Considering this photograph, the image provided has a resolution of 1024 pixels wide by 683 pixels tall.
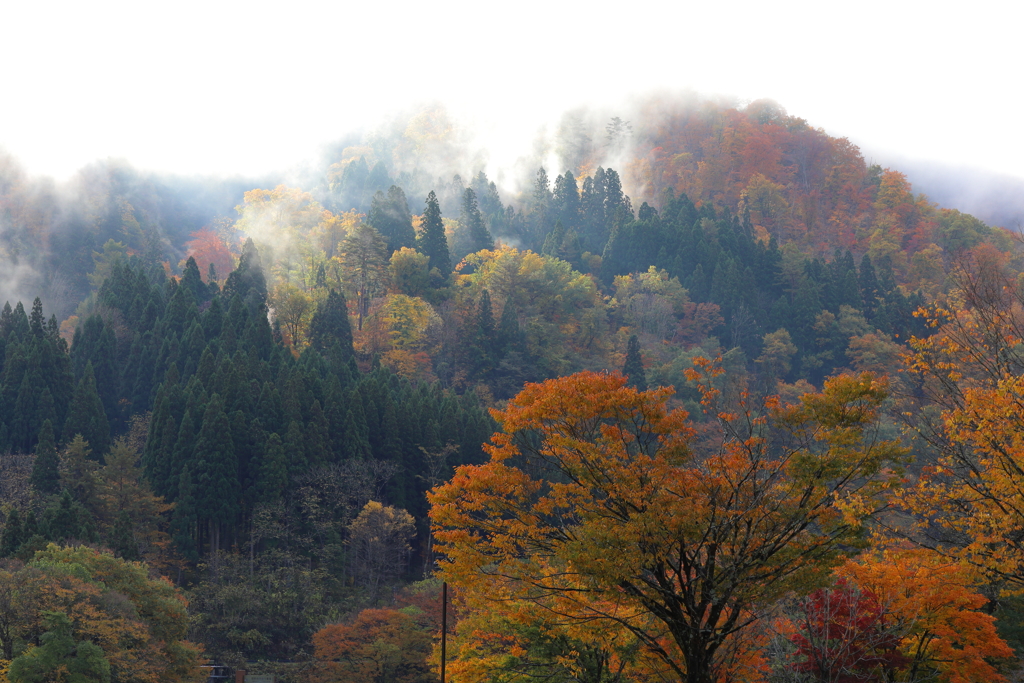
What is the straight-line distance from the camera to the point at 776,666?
918 inches

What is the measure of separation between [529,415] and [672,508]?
3278mm

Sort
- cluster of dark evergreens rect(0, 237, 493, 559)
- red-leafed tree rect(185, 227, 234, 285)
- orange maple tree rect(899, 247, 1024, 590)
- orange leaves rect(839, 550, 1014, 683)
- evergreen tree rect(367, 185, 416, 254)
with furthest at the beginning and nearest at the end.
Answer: red-leafed tree rect(185, 227, 234, 285), evergreen tree rect(367, 185, 416, 254), cluster of dark evergreens rect(0, 237, 493, 559), orange leaves rect(839, 550, 1014, 683), orange maple tree rect(899, 247, 1024, 590)

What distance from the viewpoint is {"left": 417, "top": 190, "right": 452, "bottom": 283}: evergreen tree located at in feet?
318

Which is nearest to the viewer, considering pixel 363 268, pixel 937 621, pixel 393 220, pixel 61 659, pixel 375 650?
pixel 937 621

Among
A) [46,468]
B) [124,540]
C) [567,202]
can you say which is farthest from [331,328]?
[567,202]

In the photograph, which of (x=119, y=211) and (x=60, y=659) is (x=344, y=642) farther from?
(x=119, y=211)

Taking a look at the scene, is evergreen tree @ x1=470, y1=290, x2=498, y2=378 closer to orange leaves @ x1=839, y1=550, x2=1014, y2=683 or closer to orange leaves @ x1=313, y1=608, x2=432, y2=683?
orange leaves @ x1=313, y1=608, x2=432, y2=683

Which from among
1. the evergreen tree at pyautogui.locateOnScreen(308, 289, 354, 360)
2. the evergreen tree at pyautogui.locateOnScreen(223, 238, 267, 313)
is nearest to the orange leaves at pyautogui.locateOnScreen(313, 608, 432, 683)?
the evergreen tree at pyautogui.locateOnScreen(308, 289, 354, 360)

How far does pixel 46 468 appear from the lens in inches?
2057

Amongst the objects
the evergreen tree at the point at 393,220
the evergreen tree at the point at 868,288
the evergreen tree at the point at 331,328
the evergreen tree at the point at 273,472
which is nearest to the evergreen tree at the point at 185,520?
the evergreen tree at the point at 273,472

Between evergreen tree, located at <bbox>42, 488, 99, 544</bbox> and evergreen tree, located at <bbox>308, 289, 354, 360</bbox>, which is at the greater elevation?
evergreen tree, located at <bbox>308, 289, 354, 360</bbox>

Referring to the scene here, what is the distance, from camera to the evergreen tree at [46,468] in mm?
51688

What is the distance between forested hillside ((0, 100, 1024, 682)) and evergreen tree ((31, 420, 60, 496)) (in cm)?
25

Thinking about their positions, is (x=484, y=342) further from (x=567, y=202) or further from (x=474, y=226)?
(x=567, y=202)
